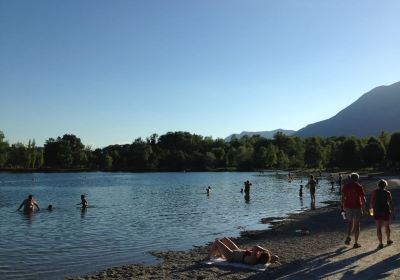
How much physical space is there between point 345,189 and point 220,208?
2864cm

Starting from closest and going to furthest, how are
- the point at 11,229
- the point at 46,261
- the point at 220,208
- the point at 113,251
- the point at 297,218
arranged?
1. the point at 46,261
2. the point at 113,251
3. the point at 11,229
4. the point at 297,218
5. the point at 220,208

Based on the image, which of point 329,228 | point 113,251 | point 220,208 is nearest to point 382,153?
point 220,208

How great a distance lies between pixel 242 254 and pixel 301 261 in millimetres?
2167

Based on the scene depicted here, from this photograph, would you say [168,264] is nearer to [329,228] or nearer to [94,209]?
[329,228]

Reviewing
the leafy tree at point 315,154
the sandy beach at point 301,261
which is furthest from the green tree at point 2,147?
the sandy beach at point 301,261

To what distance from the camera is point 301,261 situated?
16.7m

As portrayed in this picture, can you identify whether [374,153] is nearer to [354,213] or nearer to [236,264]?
[354,213]

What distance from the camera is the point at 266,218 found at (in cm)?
3675

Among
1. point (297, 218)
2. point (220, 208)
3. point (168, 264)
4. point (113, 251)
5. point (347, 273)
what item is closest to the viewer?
point (347, 273)

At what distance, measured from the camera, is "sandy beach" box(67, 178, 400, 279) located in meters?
14.3

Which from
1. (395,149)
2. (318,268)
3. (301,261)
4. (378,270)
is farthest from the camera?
(395,149)

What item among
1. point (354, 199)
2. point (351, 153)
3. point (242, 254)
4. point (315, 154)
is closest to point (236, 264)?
point (242, 254)

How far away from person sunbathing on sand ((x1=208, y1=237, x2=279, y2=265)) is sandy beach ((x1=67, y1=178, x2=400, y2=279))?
0.46m

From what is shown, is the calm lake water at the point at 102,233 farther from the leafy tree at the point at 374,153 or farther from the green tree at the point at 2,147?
the green tree at the point at 2,147
